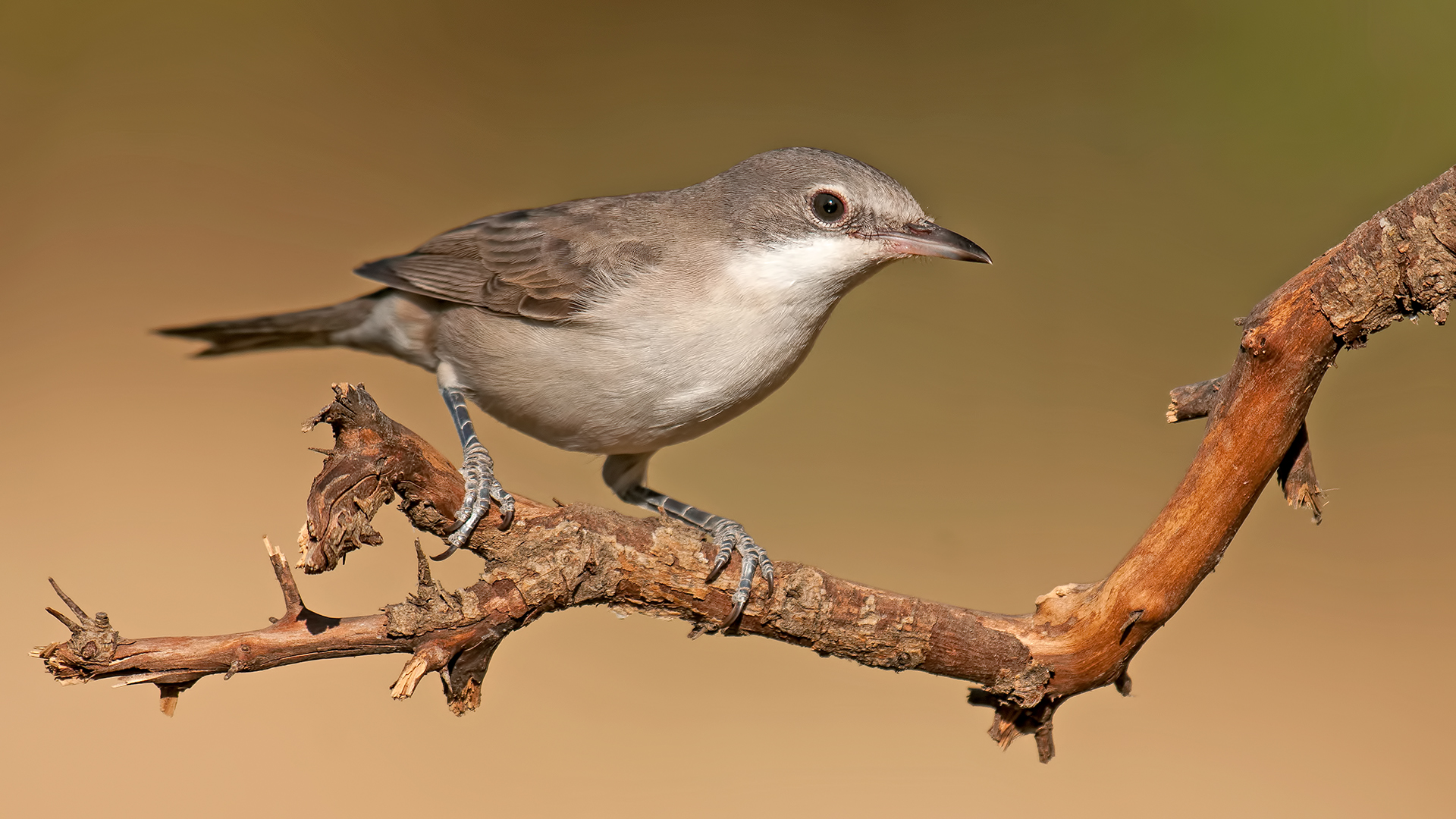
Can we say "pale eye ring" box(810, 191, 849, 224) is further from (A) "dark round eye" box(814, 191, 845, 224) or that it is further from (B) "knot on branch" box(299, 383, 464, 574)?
(B) "knot on branch" box(299, 383, 464, 574)

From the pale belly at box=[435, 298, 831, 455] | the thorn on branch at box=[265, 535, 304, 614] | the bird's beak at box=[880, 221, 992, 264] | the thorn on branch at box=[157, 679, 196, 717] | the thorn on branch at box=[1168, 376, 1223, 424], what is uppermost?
the bird's beak at box=[880, 221, 992, 264]

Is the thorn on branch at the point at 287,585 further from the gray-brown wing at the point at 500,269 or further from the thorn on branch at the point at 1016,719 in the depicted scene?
the thorn on branch at the point at 1016,719

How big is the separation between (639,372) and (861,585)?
0.95 m

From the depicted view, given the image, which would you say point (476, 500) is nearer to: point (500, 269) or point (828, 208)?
point (500, 269)

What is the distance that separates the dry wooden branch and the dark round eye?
3.84ft

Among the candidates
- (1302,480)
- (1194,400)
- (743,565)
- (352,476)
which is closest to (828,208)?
(743,565)

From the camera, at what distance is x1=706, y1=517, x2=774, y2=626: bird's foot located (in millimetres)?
2814

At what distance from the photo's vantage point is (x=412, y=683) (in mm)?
2297

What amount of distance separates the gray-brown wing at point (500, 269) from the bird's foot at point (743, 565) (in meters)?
0.98

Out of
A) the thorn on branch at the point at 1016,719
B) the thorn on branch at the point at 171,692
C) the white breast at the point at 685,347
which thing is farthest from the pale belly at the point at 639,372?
the thorn on branch at the point at 171,692

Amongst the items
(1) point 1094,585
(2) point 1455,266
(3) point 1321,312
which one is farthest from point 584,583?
(2) point 1455,266

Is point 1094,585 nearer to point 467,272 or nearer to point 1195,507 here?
point 1195,507

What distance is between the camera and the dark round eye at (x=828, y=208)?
3322mm

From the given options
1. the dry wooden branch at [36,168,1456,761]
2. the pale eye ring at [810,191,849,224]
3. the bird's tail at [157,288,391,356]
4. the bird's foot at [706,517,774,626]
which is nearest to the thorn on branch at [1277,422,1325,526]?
the dry wooden branch at [36,168,1456,761]
